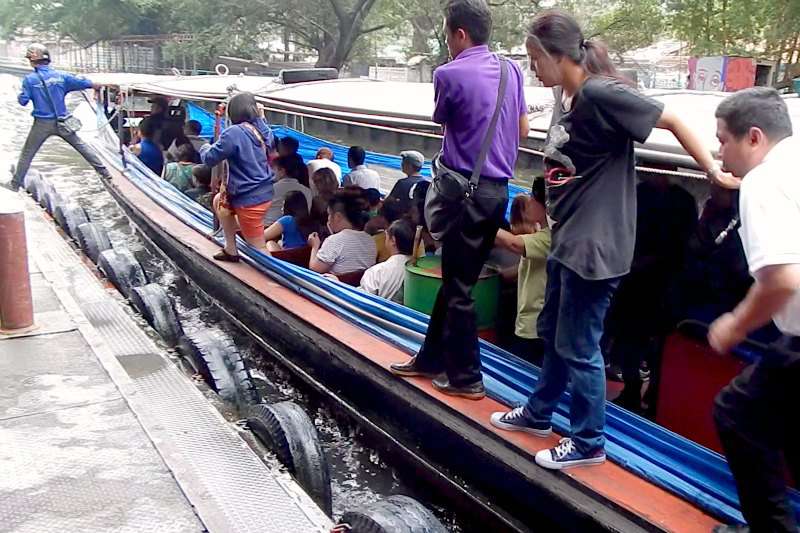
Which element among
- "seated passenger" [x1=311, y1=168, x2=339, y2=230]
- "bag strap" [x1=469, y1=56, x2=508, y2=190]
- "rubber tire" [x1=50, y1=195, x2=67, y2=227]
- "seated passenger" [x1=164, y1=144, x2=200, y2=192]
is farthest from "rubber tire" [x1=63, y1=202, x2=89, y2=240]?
"bag strap" [x1=469, y1=56, x2=508, y2=190]

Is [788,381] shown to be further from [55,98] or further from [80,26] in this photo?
[80,26]

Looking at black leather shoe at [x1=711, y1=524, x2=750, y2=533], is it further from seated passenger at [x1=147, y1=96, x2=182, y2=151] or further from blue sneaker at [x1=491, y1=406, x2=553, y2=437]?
seated passenger at [x1=147, y1=96, x2=182, y2=151]

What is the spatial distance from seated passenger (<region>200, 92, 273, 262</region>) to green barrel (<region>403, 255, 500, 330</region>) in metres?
1.54

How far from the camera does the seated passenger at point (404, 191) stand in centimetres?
559

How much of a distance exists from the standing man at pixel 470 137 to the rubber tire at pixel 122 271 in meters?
3.72

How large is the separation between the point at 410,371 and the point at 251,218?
7.52ft

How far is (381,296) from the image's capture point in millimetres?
4504

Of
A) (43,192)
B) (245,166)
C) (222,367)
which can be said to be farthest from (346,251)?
(43,192)

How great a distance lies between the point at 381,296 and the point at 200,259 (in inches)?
82.8

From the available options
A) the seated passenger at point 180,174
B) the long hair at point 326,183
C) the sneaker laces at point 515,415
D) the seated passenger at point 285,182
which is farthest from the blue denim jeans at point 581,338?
the seated passenger at point 180,174

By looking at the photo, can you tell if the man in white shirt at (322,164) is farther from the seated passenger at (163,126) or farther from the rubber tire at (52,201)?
the rubber tire at (52,201)

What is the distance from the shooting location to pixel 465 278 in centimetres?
305

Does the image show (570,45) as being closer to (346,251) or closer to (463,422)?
(463,422)

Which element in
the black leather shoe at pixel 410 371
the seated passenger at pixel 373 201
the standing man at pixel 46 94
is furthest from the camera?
the standing man at pixel 46 94
